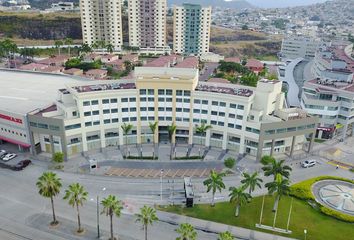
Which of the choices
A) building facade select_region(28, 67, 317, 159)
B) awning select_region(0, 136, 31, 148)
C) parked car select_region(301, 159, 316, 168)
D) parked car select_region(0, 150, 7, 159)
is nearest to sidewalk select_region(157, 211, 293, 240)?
building facade select_region(28, 67, 317, 159)

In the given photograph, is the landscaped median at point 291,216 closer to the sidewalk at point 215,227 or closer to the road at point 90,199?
the sidewalk at point 215,227

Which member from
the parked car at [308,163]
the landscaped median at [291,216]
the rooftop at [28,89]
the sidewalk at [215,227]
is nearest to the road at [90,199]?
the parked car at [308,163]

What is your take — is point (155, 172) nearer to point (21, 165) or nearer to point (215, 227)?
point (215, 227)

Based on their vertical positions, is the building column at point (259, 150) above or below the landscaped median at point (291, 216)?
above

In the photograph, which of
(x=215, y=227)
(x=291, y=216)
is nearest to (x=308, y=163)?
(x=291, y=216)

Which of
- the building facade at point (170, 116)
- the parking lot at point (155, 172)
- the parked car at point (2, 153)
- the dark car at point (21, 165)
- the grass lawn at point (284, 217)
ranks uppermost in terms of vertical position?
the building facade at point (170, 116)

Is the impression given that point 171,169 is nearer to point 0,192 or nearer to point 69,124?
point 69,124
